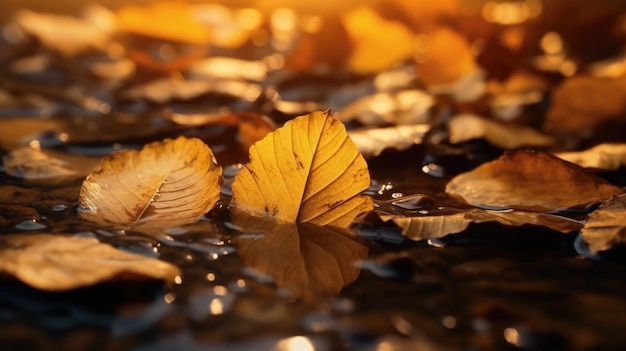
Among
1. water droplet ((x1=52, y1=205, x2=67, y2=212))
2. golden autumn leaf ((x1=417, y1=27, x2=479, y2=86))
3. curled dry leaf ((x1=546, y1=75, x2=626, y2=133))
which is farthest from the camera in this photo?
golden autumn leaf ((x1=417, y1=27, x2=479, y2=86))

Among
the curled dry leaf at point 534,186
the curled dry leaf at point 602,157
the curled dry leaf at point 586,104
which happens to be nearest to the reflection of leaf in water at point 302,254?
the curled dry leaf at point 534,186

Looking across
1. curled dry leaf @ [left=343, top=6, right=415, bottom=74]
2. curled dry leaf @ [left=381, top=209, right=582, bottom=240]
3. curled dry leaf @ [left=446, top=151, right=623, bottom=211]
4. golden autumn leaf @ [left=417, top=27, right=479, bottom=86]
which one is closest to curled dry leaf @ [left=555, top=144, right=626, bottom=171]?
curled dry leaf @ [left=446, top=151, right=623, bottom=211]

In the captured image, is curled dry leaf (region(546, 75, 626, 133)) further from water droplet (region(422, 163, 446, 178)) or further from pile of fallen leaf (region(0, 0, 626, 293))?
water droplet (region(422, 163, 446, 178))

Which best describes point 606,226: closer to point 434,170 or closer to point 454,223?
point 454,223

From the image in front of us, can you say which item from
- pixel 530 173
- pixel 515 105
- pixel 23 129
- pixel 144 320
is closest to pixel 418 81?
pixel 515 105

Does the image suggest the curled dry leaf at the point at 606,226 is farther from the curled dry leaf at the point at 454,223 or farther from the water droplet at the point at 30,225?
the water droplet at the point at 30,225

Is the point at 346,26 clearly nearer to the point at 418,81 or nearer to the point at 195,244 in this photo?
the point at 418,81
